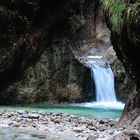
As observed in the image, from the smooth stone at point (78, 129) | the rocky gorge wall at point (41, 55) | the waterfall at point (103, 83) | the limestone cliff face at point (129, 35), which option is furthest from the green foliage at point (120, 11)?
the waterfall at point (103, 83)

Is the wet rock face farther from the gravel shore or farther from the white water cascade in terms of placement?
the gravel shore

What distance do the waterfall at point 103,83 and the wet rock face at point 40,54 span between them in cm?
58

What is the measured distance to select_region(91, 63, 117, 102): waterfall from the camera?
27.0 metres

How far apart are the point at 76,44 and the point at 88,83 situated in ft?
19.8

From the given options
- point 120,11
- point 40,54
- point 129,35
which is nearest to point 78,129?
point 129,35

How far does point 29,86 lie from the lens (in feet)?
85.5

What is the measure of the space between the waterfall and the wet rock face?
0.58 m

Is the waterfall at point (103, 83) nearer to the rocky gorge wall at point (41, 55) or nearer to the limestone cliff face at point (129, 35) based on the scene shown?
the rocky gorge wall at point (41, 55)

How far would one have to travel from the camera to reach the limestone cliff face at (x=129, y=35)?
34.0 ft

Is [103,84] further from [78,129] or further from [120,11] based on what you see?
[120,11]

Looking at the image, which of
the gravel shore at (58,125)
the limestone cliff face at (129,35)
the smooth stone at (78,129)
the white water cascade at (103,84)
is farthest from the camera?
the white water cascade at (103,84)

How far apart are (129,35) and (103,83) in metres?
17.1

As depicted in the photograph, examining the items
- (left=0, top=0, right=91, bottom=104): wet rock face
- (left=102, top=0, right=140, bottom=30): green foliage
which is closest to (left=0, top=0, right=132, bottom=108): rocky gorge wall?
(left=0, top=0, right=91, bottom=104): wet rock face

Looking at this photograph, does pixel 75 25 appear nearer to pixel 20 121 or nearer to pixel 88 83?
pixel 88 83
